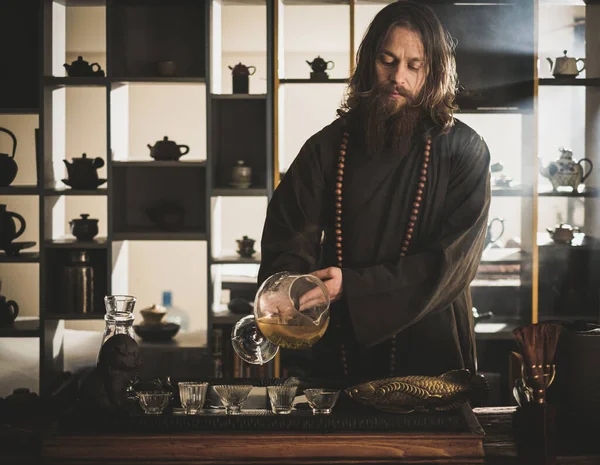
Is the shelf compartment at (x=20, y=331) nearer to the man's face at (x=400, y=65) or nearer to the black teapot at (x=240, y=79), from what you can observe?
the black teapot at (x=240, y=79)

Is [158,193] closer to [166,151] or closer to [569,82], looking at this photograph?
[166,151]

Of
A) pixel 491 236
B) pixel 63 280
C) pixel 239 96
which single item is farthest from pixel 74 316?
pixel 491 236

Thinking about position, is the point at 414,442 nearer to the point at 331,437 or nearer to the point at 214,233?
the point at 331,437

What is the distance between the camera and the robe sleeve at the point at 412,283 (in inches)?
73.8

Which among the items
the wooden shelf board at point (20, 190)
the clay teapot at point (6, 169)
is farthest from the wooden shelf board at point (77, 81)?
the wooden shelf board at point (20, 190)

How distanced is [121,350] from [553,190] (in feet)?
10.3

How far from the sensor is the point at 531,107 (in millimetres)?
4266

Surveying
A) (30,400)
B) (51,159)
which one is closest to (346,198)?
(30,400)

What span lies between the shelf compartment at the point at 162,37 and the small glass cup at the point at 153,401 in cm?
308

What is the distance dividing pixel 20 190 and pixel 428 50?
9.03ft

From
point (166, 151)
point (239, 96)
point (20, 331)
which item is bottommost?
point (20, 331)

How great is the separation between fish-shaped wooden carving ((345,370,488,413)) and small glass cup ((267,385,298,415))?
0.41ft

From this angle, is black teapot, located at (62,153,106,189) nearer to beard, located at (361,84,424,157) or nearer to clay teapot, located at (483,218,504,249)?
clay teapot, located at (483,218,504,249)

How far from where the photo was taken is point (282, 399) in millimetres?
1593
